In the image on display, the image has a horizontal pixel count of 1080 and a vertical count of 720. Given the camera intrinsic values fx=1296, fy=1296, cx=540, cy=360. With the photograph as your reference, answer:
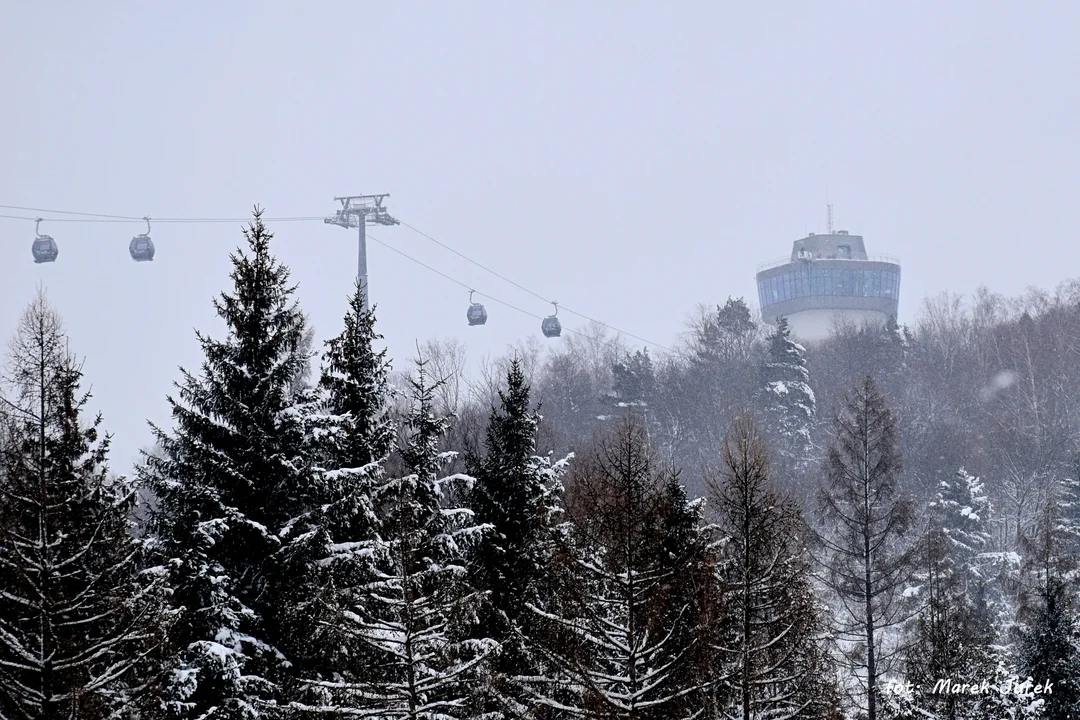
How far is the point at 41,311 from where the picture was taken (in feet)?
72.4

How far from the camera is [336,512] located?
2072cm

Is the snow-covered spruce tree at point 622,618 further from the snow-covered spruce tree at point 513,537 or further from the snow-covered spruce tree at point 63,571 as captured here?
the snow-covered spruce tree at point 63,571

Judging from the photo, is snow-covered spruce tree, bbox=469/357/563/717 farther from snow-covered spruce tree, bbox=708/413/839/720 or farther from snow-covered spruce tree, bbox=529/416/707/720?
snow-covered spruce tree, bbox=708/413/839/720

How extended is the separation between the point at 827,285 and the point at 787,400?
71.4 meters

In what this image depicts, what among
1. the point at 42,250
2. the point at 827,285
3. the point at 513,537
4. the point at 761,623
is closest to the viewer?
the point at 761,623

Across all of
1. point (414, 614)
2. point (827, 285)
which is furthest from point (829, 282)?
point (414, 614)

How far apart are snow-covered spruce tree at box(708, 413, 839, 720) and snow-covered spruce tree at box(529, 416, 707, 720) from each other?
79 centimetres

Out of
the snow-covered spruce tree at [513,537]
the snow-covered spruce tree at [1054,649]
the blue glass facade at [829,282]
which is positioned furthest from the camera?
the blue glass facade at [829,282]

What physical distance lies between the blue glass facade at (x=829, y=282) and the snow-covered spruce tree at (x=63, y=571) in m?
133

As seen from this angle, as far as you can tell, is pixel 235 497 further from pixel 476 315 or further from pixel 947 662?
pixel 476 315

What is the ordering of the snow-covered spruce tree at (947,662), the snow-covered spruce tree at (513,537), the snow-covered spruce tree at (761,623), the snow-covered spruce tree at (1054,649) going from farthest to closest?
the snow-covered spruce tree at (1054,649) → the snow-covered spruce tree at (947,662) → the snow-covered spruce tree at (513,537) → the snow-covered spruce tree at (761,623)

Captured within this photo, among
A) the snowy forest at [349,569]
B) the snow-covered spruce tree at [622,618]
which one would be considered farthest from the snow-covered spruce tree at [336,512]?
the snow-covered spruce tree at [622,618]

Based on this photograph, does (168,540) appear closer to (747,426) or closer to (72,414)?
(72,414)

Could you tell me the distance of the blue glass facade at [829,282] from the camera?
14888 centimetres
